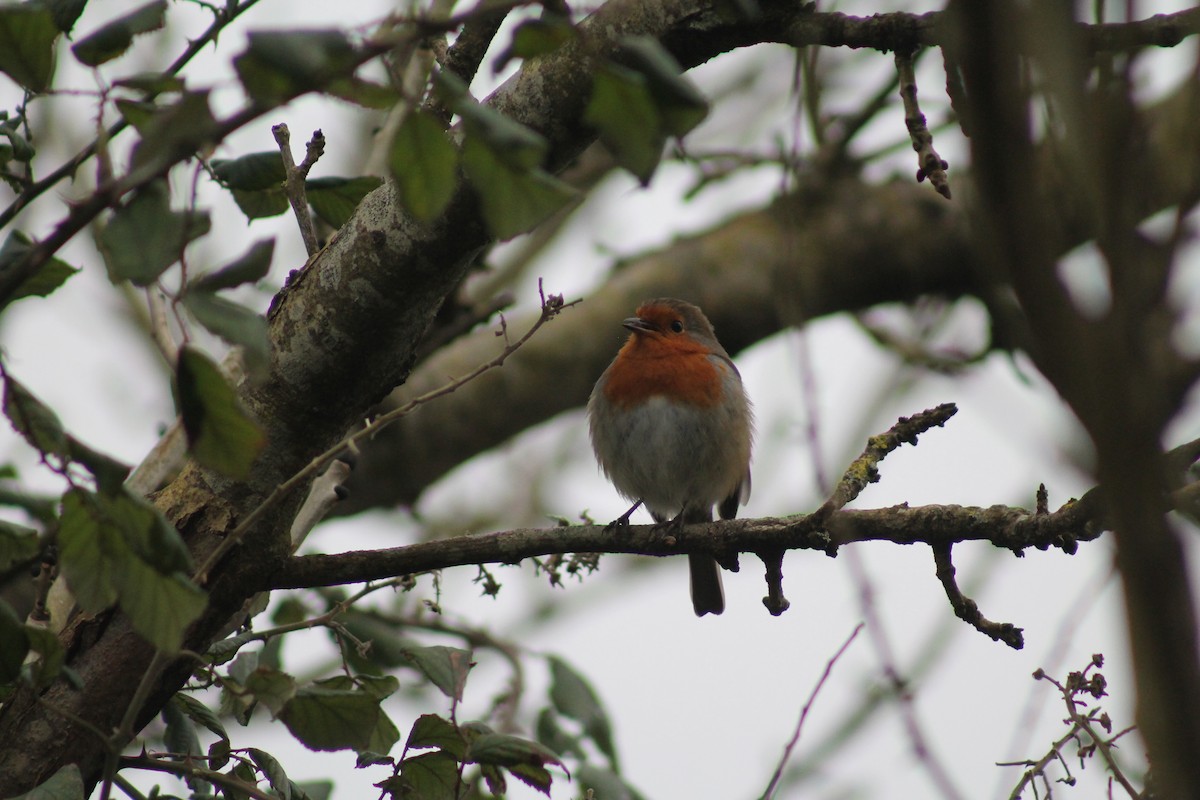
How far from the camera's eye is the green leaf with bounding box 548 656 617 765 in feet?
11.2

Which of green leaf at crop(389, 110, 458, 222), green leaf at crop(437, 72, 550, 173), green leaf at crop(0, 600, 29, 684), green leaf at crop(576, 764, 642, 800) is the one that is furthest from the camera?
green leaf at crop(576, 764, 642, 800)

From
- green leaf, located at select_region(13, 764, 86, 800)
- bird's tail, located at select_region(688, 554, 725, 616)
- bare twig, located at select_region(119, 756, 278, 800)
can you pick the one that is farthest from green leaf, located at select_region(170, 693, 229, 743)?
bird's tail, located at select_region(688, 554, 725, 616)

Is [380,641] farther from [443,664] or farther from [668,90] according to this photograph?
[668,90]

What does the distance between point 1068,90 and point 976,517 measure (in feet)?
5.31

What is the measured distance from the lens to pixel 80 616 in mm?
2537

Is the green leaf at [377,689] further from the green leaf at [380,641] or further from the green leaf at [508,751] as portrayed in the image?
the green leaf at [380,641]

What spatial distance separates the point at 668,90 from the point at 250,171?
1.03 meters

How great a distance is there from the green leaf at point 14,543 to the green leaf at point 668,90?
1229 mm

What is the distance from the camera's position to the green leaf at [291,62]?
1353mm

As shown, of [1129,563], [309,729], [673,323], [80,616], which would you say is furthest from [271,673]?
[673,323]

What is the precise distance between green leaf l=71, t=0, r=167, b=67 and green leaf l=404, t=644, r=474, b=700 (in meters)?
1.27

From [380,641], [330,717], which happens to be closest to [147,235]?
[330,717]

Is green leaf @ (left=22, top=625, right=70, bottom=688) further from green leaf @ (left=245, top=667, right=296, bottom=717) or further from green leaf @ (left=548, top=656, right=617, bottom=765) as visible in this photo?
green leaf @ (left=548, top=656, right=617, bottom=765)

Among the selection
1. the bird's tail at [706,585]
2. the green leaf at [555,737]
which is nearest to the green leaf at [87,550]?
the green leaf at [555,737]
